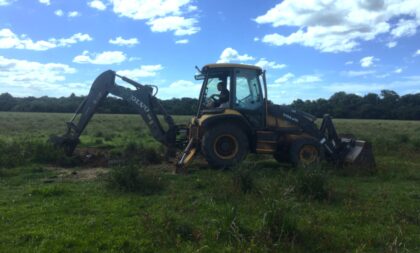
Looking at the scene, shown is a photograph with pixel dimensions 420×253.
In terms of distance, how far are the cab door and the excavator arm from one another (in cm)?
247

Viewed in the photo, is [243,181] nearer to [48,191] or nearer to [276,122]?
[48,191]

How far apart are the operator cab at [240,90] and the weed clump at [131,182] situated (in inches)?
152

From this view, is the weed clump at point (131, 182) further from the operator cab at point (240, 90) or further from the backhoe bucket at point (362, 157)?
the backhoe bucket at point (362, 157)

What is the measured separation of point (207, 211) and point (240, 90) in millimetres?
5796

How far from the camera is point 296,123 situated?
1330 cm

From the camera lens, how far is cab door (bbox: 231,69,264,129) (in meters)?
12.9

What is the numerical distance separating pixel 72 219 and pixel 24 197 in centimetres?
209

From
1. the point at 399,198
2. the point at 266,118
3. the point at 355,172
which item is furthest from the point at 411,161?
the point at 399,198

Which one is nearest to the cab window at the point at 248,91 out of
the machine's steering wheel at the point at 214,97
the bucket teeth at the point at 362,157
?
the machine's steering wheel at the point at 214,97

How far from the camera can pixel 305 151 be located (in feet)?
41.8

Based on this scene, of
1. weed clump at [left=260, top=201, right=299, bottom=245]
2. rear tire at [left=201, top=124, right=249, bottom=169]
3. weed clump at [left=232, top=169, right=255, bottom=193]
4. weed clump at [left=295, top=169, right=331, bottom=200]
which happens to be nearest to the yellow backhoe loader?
rear tire at [left=201, top=124, right=249, bottom=169]

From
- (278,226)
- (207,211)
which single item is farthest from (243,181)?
(278,226)

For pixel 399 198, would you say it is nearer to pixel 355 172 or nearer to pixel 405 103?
pixel 355 172

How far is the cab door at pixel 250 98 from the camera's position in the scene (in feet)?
42.3
